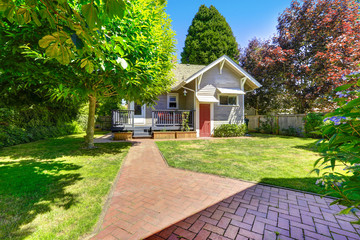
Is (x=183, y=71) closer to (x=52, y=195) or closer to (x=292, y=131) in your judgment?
(x=292, y=131)

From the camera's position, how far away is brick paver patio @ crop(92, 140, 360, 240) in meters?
2.16

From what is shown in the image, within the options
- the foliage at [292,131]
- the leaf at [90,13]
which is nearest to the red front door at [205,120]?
the foliage at [292,131]

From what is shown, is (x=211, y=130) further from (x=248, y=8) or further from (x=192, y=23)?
(x=192, y=23)

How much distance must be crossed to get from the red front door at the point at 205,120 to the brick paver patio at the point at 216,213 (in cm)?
854

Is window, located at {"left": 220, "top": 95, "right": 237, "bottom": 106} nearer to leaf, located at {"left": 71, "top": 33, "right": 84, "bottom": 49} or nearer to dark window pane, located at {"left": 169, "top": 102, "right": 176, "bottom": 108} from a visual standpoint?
dark window pane, located at {"left": 169, "top": 102, "right": 176, "bottom": 108}

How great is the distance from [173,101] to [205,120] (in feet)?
11.2

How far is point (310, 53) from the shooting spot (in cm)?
1303

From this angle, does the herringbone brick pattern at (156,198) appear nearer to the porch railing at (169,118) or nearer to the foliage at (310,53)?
the porch railing at (169,118)

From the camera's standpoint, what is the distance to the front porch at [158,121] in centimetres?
1116

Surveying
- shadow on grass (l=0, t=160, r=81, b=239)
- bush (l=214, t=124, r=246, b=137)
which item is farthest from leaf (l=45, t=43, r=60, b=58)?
bush (l=214, t=124, r=246, b=137)

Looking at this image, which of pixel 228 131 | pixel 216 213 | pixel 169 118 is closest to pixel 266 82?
pixel 228 131

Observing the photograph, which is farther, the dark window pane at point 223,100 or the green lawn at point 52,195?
the dark window pane at point 223,100

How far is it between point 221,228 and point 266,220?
768 mm

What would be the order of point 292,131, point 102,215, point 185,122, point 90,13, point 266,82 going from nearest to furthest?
point 90,13 < point 102,215 < point 185,122 < point 292,131 < point 266,82
